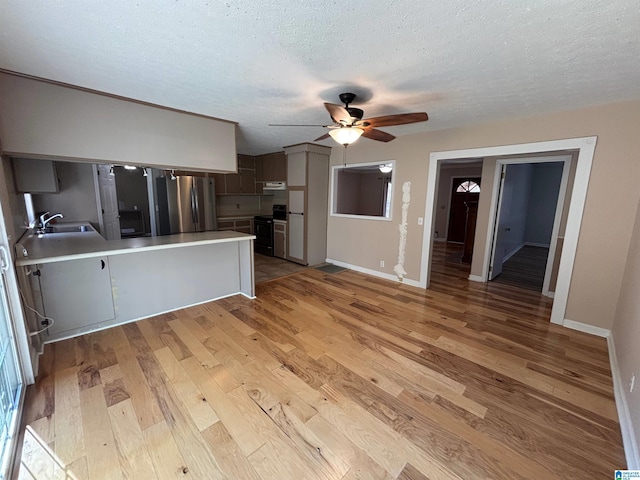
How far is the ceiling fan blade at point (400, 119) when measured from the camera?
7.29 feet

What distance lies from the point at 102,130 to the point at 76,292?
1607 mm

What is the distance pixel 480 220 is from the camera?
176 inches

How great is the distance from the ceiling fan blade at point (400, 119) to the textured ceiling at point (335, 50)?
9.5 inches

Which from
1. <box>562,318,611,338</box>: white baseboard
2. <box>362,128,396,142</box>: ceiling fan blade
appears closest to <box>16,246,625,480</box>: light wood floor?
<box>562,318,611,338</box>: white baseboard

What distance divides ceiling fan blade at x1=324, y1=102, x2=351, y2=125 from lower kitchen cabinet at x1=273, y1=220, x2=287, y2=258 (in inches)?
138

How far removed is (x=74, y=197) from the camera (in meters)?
4.41

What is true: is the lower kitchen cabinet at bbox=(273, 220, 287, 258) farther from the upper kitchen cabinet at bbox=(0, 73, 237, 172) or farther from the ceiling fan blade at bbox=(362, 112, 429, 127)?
the ceiling fan blade at bbox=(362, 112, 429, 127)

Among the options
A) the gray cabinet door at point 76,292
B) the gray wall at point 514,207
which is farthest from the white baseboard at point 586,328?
the gray cabinet door at point 76,292

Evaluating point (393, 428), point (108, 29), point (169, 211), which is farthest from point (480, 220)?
point (169, 211)

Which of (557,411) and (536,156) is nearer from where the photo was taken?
(557,411)

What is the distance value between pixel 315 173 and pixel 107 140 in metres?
3.19

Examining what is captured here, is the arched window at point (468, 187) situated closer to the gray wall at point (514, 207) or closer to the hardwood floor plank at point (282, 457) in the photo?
the gray wall at point (514, 207)

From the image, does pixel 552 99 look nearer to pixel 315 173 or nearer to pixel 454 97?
pixel 454 97

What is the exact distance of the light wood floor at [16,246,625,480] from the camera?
145 centimetres
